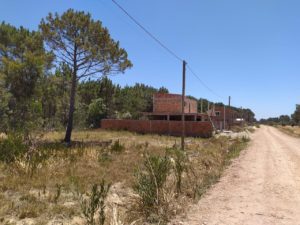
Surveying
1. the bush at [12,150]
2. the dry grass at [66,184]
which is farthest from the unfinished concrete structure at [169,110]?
the bush at [12,150]

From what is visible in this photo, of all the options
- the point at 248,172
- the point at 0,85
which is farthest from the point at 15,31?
the point at 248,172

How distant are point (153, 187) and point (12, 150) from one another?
724 cm

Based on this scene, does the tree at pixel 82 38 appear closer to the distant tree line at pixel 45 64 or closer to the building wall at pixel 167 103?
the distant tree line at pixel 45 64

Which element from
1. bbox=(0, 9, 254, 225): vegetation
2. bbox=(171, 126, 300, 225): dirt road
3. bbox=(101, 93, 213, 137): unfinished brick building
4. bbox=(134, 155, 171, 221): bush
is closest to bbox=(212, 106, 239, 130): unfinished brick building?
bbox=(101, 93, 213, 137): unfinished brick building

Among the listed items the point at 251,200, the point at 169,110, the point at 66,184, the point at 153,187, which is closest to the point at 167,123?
the point at 169,110

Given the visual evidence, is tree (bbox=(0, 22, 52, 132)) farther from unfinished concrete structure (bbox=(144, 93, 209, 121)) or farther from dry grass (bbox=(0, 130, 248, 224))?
unfinished concrete structure (bbox=(144, 93, 209, 121))

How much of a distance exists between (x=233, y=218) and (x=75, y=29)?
2283 cm

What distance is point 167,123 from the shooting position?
39.8 meters

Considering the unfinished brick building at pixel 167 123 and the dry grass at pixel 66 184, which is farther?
the unfinished brick building at pixel 167 123

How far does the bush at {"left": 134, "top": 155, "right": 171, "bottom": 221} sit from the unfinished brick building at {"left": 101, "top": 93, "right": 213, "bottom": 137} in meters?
21.4

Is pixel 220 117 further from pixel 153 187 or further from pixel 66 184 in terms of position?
pixel 153 187

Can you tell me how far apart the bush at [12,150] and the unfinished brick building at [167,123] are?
17779 mm

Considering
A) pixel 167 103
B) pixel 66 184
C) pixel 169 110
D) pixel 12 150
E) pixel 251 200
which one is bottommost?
pixel 251 200

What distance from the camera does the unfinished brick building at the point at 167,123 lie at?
126ft
